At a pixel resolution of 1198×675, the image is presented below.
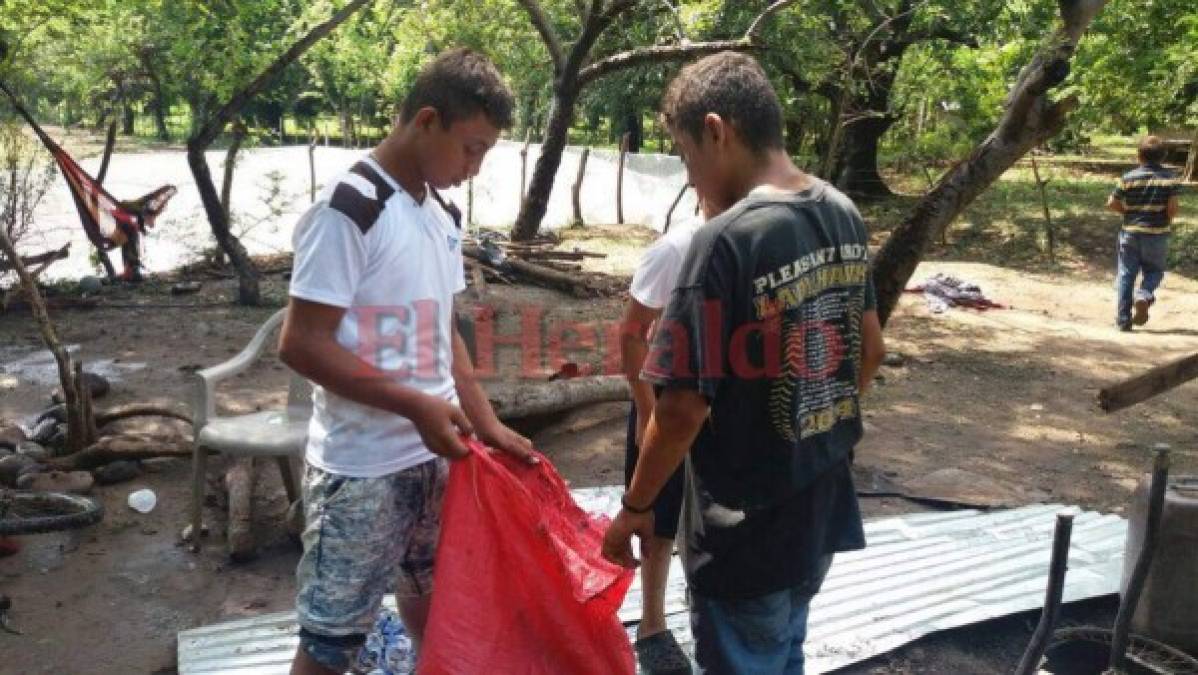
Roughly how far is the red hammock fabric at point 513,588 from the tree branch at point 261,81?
22.7ft

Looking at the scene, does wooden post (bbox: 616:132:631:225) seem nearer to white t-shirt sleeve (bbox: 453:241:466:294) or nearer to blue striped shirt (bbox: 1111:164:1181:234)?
blue striped shirt (bbox: 1111:164:1181:234)

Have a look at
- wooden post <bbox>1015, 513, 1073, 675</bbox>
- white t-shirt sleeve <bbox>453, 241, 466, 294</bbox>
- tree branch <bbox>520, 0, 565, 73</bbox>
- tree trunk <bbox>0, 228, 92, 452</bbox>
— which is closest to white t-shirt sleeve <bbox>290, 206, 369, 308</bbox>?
white t-shirt sleeve <bbox>453, 241, 466, 294</bbox>

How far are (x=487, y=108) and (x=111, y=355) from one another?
6.43 m

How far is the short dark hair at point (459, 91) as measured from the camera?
2.17 metres

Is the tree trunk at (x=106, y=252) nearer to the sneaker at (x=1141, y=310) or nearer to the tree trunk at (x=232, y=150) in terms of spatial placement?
the tree trunk at (x=232, y=150)

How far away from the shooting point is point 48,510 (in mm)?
4086

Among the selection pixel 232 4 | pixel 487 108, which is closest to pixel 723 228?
pixel 487 108

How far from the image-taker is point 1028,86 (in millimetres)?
4949

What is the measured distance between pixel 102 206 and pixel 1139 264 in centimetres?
935

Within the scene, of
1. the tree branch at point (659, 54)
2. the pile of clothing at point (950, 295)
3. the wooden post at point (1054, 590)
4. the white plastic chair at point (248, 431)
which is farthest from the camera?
the pile of clothing at point (950, 295)

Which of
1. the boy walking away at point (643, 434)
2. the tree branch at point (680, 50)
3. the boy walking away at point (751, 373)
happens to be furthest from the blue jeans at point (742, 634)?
the tree branch at point (680, 50)

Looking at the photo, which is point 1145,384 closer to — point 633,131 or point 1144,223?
point 1144,223

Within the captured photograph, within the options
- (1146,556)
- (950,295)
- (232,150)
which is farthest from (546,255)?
(1146,556)

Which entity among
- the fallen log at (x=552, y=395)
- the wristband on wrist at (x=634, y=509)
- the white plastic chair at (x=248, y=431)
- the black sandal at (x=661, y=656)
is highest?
the wristband on wrist at (x=634, y=509)
